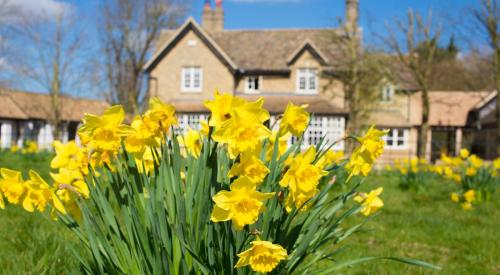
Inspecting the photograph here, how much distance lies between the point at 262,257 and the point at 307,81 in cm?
2719

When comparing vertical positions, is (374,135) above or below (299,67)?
below

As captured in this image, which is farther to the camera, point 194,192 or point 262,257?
point 194,192

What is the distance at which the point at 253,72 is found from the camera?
28.4 meters

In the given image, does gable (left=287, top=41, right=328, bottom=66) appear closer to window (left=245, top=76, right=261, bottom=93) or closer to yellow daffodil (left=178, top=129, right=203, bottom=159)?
window (left=245, top=76, right=261, bottom=93)

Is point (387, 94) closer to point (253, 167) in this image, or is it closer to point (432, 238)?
point (432, 238)

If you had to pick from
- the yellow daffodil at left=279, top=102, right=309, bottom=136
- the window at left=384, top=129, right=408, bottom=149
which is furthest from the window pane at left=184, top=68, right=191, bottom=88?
the yellow daffodil at left=279, top=102, right=309, bottom=136

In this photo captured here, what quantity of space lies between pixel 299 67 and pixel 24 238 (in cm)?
2526

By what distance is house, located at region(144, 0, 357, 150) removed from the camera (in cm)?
2758

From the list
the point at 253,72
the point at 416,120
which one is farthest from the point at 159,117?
the point at 416,120

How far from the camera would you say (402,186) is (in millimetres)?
10203

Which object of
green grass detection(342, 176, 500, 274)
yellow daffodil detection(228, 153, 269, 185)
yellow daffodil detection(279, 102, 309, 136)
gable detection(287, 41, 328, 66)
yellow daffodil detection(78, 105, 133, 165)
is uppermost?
gable detection(287, 41, 328, 66)

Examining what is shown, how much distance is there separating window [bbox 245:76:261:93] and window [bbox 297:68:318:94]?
2.48 metres

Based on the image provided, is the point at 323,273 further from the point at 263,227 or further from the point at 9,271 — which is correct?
the point at 9,271

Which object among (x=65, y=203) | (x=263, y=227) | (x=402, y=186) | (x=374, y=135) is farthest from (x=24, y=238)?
(x=402, y=186)
